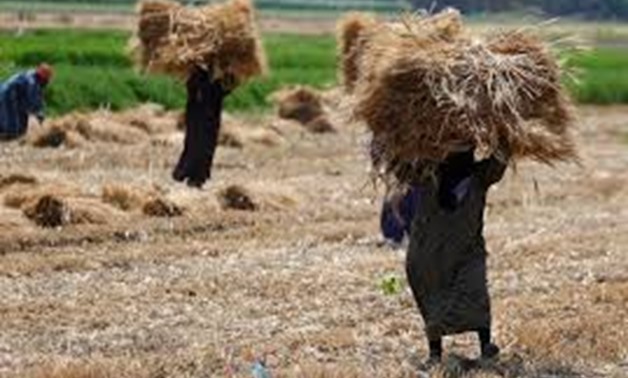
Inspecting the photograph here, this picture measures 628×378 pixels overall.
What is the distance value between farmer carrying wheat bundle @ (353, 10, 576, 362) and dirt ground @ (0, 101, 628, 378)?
1.58 feet

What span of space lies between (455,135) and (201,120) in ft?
30.9

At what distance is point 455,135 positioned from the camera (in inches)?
399

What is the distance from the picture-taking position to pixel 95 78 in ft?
111

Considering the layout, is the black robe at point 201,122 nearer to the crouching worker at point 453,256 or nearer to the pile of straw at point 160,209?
the pile of straw at point 160,209

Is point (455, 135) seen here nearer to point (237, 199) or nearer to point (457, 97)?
point (457, 97)

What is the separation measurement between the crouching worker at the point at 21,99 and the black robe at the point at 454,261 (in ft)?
37.0

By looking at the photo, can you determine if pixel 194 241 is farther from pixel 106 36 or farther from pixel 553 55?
pixel 106 36

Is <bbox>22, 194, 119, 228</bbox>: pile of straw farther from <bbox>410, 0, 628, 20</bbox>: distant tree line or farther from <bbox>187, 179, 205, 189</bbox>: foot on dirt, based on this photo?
<bbox>410, 0, 628, 20</bbox>: distant tree line

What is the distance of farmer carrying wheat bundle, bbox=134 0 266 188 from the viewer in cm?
1923

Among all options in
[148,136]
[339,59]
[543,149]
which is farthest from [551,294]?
[148,136]

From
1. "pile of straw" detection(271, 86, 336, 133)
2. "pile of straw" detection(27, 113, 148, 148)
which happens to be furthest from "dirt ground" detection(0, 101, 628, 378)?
"pile of straw" detection(271, 86, 336, 133)

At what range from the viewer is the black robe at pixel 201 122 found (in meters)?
19.2

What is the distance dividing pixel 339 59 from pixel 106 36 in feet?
106

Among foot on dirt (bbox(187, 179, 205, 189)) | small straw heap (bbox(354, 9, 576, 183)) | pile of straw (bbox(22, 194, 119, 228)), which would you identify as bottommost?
foot on dirt (bbox(187, 179, 205, 189))
